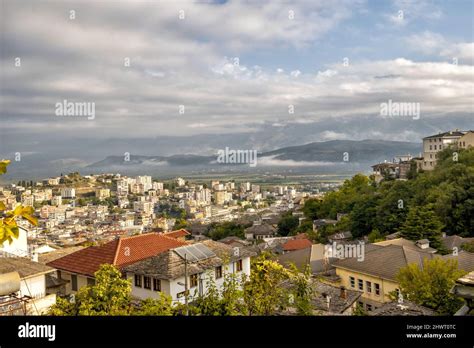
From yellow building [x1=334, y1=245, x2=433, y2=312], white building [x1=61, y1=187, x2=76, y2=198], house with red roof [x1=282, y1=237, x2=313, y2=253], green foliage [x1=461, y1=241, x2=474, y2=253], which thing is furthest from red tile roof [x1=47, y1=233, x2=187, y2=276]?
house with red roof [x1=282, y1=237, x2=313, y2=253]

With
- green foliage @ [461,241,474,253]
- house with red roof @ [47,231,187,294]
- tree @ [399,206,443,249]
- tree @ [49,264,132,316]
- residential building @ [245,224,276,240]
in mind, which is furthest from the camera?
residential building @ [245,224,276,240]

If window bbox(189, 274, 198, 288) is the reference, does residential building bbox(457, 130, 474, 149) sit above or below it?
above

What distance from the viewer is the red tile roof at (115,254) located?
613 centimetres

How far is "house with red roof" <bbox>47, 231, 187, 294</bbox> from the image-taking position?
5.97 m

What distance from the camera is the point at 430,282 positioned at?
7273 millimetres

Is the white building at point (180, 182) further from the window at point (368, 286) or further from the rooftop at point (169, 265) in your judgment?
the window at point (368, 286)

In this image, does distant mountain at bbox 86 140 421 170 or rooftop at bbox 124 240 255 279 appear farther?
rooftop at bbox 124 240 255 279

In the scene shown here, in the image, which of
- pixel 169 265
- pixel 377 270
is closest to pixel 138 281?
pixel 169 265

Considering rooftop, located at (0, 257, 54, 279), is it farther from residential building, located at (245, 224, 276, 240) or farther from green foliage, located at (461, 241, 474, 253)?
residential building, located at (245, 224, 276, 240)

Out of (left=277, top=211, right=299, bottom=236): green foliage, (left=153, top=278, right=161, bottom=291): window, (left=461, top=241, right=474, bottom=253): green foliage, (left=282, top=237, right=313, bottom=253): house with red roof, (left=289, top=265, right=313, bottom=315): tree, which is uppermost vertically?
(left=289, top=265, right=313, bottom=315): tree

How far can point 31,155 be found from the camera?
3.06 metres

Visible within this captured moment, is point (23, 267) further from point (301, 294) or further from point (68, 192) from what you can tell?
point (301, 294)

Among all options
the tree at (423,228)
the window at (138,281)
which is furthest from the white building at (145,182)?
the tree at (423,228)
